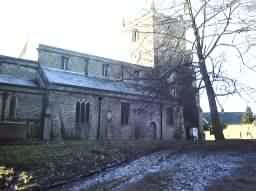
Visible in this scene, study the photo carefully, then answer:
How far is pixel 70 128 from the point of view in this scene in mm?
22469

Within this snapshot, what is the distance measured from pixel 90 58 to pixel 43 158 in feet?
63.3

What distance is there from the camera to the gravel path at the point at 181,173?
6807 millimetres

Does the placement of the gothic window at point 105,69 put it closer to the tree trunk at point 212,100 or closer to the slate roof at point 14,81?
the slate roof at point 14,81

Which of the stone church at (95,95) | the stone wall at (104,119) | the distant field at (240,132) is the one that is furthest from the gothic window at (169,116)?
the distant field at (240,132)

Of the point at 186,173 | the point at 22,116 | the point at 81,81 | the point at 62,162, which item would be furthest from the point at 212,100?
the point at 22,116

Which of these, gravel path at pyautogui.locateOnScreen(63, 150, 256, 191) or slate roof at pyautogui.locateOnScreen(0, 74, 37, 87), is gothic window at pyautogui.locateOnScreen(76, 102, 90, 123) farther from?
gravel path at pyautogui.locateOnScreen(63, 150, 256, 191)

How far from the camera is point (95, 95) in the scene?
24484 millimetres

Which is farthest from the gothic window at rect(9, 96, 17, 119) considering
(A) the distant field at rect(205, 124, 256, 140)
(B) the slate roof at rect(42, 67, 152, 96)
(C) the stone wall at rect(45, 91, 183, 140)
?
(A) the distant field at rect(205, 124, 256, 140)

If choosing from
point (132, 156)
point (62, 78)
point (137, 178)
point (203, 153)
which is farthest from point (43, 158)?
point (62, 78)

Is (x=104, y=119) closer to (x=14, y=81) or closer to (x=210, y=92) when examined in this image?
(x=14, y=81)

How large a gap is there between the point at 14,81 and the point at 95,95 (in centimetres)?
747

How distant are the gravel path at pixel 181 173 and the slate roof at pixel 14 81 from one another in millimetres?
14388

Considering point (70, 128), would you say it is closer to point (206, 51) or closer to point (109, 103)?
point (109, 103)

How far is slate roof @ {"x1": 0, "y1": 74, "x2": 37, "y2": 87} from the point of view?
2048 cm
